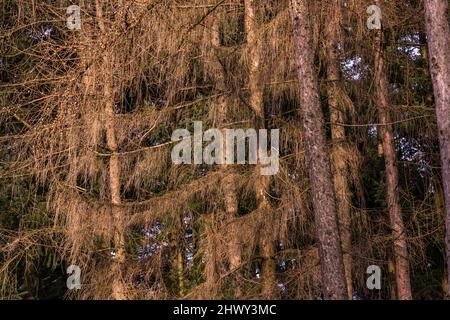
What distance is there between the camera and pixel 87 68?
33.6 ft

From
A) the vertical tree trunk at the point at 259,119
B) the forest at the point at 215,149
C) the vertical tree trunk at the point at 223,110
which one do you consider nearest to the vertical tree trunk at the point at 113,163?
the forest at the point at 215,149

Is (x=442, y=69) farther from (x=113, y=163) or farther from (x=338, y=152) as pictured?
(x=113, y=163)

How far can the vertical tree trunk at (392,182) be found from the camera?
10825mm

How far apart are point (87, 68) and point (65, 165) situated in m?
1.34

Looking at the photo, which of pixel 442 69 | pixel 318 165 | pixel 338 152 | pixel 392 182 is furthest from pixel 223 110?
pixel 442 69

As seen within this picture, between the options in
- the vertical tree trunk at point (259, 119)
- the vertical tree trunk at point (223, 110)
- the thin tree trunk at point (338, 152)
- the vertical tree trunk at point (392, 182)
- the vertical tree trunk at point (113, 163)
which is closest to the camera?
the thin tree trunk at point (338, 152)

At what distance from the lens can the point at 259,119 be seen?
10.6 m

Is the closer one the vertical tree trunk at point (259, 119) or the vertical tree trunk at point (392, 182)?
the vertical tree trunk at point (259, 119)

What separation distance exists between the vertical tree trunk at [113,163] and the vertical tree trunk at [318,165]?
2.51m

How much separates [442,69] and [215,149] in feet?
10.7

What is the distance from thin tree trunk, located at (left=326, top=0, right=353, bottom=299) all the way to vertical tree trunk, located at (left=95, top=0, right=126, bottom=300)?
8.62 feet

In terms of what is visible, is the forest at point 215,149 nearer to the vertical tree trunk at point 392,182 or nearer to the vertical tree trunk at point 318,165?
the vertical tree trunk at point 392,182

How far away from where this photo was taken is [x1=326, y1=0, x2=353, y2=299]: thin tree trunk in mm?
9727
